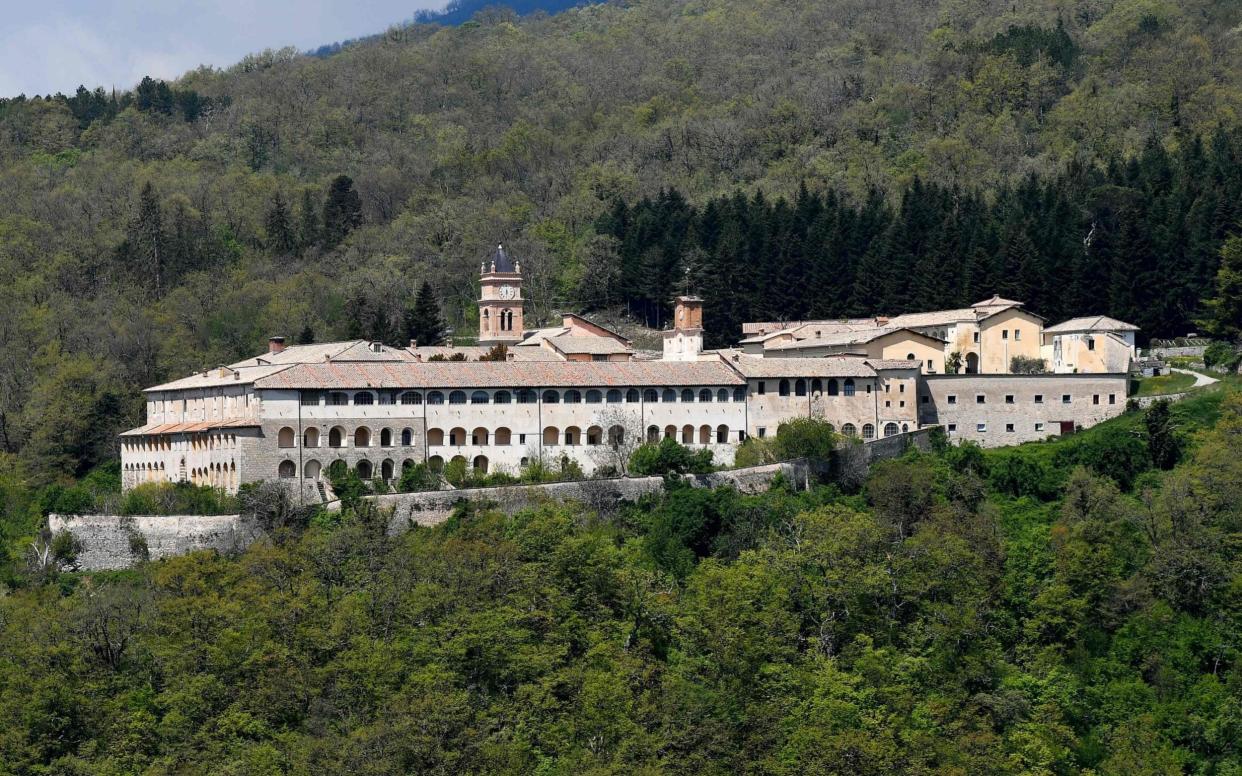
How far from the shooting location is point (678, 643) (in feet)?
158

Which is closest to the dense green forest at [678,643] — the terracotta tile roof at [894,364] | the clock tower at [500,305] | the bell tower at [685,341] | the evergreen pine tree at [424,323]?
the terracotta tile roof at [894,364]

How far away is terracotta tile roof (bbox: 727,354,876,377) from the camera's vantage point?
6066 centimetres

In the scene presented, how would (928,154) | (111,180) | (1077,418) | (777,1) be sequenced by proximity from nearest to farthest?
(1077,418)
(928,154)
(111,180)
(777,1)

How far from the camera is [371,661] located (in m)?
44.4

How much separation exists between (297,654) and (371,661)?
2067 millimetres

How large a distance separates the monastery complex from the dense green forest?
4.40m

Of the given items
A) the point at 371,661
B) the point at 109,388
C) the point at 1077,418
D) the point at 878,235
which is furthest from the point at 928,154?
the point at 371,661

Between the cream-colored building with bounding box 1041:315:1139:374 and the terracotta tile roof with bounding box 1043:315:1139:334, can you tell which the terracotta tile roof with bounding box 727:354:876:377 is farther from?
the terracotta tile roof with bounding box 1043:315:1139:334

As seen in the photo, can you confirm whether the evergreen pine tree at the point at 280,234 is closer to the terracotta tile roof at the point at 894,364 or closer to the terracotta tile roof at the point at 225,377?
the terracotta tile roof at the point at 225,377

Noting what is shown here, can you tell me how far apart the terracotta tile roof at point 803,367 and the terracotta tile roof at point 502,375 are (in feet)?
2.35

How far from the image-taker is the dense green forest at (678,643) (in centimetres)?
4250

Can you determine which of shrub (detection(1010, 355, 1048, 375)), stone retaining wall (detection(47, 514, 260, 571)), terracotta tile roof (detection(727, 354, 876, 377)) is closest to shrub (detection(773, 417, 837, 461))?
terracotta tile roof (detection(727, 354, 876, 377))

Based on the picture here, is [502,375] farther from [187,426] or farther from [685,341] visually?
[187,426]

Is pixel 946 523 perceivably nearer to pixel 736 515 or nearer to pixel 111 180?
pixel 736 515
